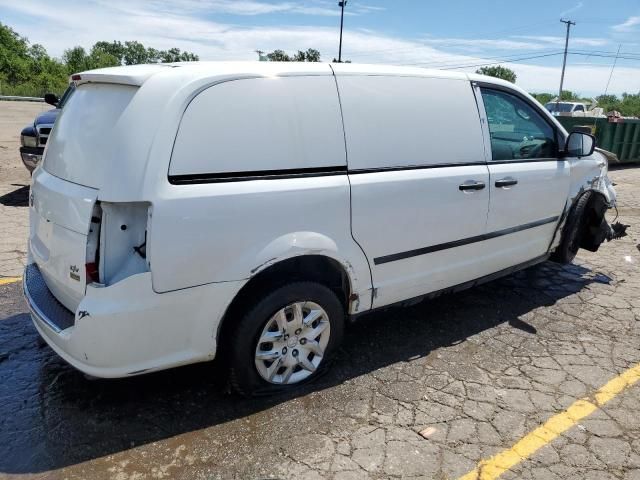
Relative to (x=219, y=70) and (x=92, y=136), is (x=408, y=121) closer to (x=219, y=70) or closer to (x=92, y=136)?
(x=219, y=70)

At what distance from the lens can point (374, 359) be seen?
365 centimetres

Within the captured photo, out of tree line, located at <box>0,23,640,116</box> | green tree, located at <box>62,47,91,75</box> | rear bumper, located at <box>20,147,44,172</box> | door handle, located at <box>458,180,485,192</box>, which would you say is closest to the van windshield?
door handle, located at <box>458,180,485,192</box>

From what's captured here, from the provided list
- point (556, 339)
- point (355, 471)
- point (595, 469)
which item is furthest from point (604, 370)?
point (355, 471)

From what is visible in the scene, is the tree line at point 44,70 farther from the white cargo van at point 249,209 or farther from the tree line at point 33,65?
the white cargo van at point 249,209

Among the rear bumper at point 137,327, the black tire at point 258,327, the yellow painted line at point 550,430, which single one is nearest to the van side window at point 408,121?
the black tire at point 258,327

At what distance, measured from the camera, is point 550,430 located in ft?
9.62

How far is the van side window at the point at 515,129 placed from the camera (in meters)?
3.98

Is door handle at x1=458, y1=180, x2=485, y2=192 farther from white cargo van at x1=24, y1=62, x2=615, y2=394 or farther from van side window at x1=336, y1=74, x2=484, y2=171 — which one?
van side window at x1=336, y1=74, x2=484, y2=171

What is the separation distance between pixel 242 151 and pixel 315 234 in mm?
607

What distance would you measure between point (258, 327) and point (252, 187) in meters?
0.76

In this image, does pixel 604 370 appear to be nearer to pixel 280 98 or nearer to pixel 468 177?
pixel 468 177

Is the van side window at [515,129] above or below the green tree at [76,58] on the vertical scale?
below

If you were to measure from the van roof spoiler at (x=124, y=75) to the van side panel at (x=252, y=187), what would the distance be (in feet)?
0.98

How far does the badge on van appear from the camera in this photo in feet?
8.54
